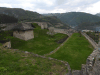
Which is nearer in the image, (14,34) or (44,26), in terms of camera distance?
(14,34)

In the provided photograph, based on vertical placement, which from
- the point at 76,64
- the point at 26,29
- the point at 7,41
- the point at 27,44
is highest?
the point at 26,29

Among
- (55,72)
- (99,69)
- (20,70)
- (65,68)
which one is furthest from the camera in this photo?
(65,68)

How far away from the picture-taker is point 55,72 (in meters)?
5.10

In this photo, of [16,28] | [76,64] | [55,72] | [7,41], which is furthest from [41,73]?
[16,28]

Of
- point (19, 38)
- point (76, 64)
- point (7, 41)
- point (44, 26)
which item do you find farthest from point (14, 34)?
point (44, 26)

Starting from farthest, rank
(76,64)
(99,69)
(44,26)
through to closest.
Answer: (44,26) → (76,64) → (99,69)

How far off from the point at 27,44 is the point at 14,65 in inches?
416

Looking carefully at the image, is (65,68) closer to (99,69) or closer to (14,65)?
(99,69)

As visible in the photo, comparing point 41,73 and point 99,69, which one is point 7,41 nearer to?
point 41,73

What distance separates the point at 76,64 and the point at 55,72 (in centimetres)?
466

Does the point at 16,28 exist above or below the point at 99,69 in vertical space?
above

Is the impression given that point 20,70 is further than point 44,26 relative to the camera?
No

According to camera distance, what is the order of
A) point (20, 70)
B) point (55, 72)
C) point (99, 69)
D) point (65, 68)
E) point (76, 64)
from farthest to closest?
point (76, 64) → point (65, 68) → point (55, 72) → point (20, 70) → point (99, 69)

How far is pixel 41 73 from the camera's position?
Answer: 15.4 feet
